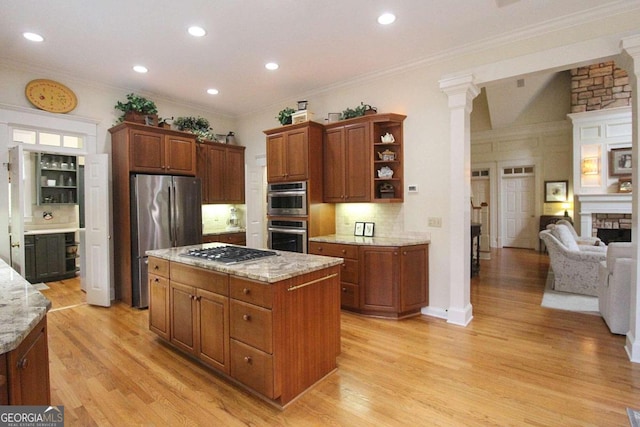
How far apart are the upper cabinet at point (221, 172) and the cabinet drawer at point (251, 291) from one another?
3638 millimetres

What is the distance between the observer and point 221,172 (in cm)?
584

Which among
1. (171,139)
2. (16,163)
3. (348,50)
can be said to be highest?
(348,50)

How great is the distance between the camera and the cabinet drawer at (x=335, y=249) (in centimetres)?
400

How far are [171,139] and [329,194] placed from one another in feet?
8.04

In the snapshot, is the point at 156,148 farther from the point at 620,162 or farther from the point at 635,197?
the point at 620,162

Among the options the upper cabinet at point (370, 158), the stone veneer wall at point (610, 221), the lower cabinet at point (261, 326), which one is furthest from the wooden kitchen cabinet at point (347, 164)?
the stone veneer wall at point (610, 221)

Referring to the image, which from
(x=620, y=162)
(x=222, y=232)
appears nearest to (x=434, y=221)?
(x=222, y=232)

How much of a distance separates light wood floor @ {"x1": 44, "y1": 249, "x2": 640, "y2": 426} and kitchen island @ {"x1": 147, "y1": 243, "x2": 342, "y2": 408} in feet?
0.54

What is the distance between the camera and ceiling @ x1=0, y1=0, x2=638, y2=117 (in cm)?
286

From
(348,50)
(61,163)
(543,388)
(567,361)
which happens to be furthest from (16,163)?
(567,361)

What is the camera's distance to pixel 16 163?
3785 mm

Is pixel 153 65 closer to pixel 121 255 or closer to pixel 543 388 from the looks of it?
pixel 121 255

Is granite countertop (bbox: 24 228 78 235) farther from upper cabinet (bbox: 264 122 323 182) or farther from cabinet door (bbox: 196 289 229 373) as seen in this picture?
cabinet door (bbox: 196 289 229 373)

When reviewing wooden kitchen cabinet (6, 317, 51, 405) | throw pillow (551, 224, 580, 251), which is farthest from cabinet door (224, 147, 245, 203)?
throw pillow (551, 224, 580, 251)
